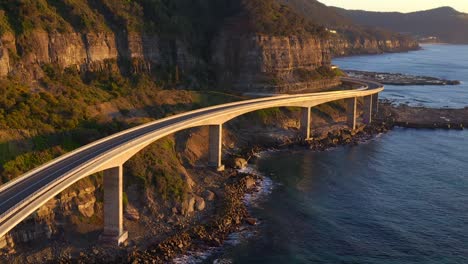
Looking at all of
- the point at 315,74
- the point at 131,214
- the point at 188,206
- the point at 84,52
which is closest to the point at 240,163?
the point at 188,206

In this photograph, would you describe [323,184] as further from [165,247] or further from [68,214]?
[68,214]

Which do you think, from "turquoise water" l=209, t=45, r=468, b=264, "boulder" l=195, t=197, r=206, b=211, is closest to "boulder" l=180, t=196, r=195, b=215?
"boulder" l=195, t=197, r=206, b=211

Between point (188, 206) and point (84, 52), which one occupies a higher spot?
point (84, 52)

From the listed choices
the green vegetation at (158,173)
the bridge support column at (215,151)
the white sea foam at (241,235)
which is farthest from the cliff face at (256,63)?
the green vegetation at (158,173)

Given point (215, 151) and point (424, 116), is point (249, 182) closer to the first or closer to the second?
point (215, 151)

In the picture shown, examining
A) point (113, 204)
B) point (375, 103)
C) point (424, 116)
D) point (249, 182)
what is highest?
point (375, 103)

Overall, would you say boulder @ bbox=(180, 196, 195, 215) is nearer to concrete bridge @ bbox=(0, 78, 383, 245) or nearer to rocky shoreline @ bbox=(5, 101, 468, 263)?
rocky shoreline @ bbox=(5, 101, 468, 263)

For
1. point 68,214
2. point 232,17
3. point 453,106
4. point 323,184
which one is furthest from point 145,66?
point 453,106
